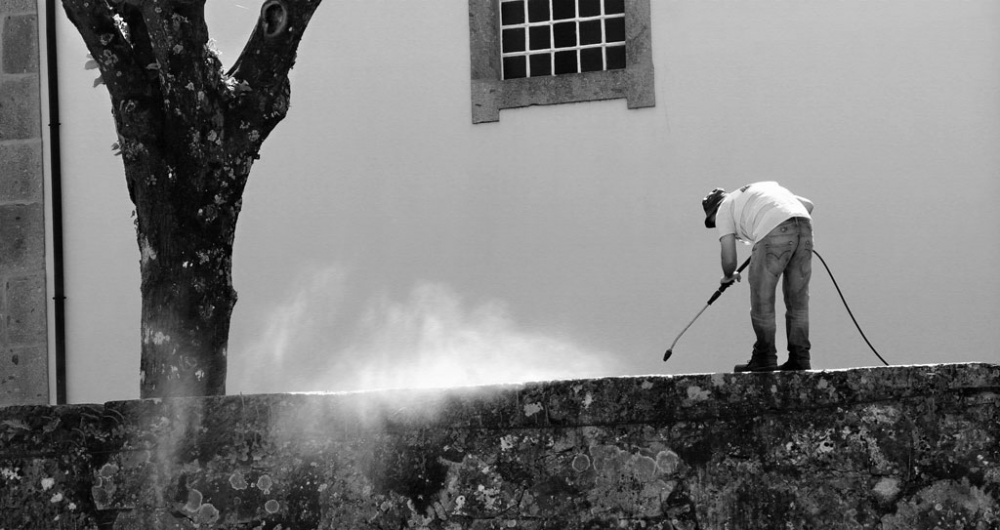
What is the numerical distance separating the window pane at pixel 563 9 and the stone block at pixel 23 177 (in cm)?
391

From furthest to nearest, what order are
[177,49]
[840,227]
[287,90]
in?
[840,227] < [287,90] < [177,49]

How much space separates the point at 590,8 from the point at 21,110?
14.0ft

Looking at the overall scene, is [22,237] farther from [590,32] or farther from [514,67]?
[590,32]

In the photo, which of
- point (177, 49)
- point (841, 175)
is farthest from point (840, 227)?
point (177, 49)

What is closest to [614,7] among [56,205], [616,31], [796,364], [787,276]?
[616,31]

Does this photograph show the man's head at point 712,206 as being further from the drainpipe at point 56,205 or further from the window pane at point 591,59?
the drainpipe at point 56,205

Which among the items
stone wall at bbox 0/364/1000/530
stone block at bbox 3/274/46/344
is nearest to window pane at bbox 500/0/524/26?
stone block at bbox 3/274/46/344

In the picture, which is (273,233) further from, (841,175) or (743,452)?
(743,452)

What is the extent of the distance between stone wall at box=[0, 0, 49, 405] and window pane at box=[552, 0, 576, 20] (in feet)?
12.7

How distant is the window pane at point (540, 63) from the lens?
401 inches

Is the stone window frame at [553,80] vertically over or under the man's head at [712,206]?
over

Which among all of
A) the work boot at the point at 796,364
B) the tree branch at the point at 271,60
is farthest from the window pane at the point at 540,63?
the work boot at the point at 796,364

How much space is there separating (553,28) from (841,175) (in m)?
2.32

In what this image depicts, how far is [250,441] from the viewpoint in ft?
13.8
